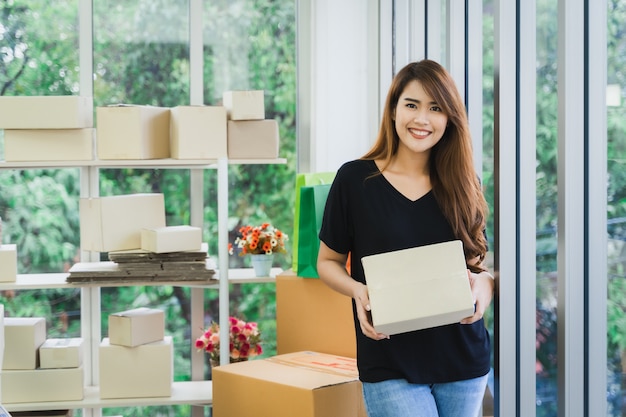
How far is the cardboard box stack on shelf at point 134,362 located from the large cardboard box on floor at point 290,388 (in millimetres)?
432

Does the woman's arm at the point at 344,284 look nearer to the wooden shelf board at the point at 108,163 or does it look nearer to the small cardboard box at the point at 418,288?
the small cardboard box at the point at 418,288

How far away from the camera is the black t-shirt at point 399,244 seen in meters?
1.97

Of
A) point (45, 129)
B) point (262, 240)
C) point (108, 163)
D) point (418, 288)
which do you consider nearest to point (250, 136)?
point (262, 240)

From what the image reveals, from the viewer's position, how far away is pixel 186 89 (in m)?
3.78

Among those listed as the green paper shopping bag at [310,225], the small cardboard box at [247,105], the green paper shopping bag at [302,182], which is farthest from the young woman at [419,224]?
the small cardboard box at [247,105]

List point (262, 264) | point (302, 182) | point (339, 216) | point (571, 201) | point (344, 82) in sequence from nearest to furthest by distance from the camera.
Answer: point (571, 201) → point (339, 216) → point (302, 182) → point (262, 264) → point (344, 82)

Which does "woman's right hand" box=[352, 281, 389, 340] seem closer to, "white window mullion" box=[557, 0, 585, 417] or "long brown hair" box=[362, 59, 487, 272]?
"long brown hair" box=[362, 59, 487, 272]

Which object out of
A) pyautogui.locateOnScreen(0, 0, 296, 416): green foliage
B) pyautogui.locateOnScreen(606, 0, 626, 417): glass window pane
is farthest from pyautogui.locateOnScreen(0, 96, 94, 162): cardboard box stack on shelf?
pyautogui.locateOnScreen(606, 0, 626, 417): glass window pane

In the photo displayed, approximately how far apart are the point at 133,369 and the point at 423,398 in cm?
166

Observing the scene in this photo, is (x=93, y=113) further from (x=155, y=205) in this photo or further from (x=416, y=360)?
(x=416, y=360)

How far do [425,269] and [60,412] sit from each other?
6.84 ft

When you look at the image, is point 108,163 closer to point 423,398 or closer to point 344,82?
point 344,82

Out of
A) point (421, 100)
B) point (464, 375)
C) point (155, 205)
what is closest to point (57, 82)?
point (155, 205)

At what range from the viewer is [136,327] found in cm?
328
